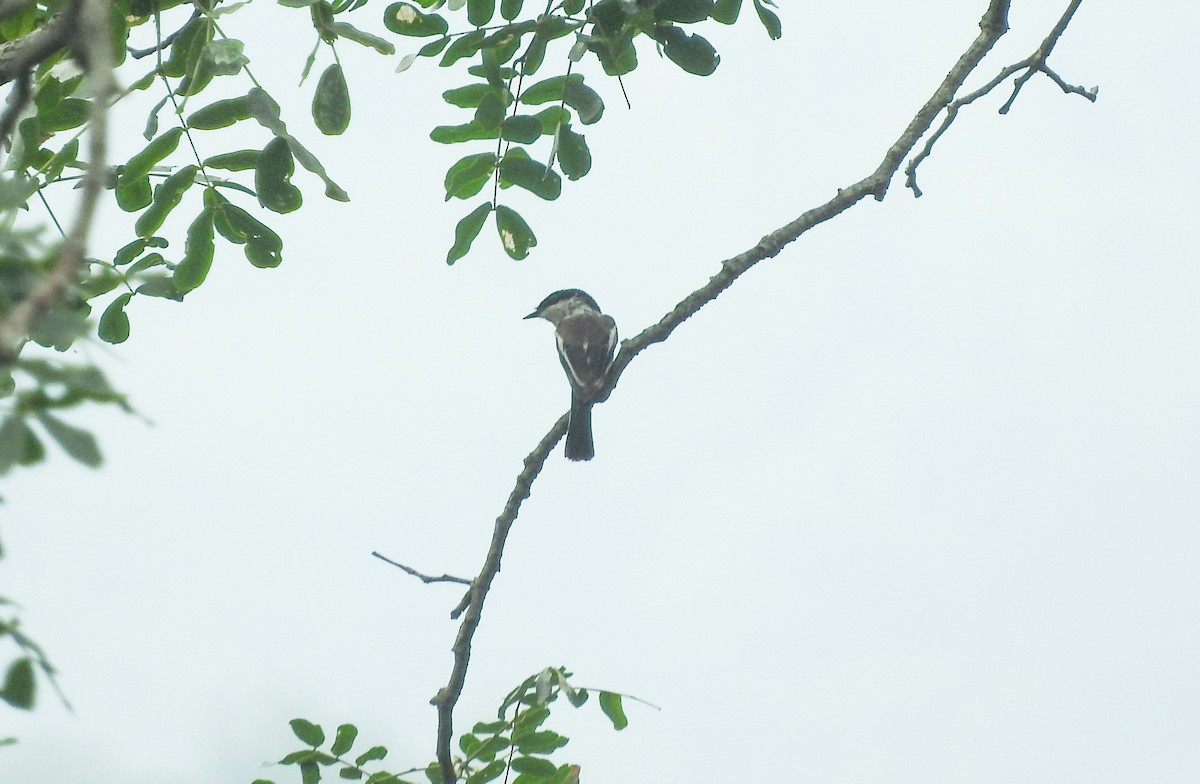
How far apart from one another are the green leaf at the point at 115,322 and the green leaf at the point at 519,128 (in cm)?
157

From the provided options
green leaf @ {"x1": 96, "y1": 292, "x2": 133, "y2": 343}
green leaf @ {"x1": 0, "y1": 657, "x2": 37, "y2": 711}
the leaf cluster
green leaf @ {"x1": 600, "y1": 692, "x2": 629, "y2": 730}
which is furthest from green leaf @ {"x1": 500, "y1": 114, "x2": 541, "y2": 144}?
green leaf @ {"x1": 0, "y1": 657, "x2": 37, "y2": 711}

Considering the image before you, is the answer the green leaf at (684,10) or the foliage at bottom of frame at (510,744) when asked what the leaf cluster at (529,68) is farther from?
the foliage at bottom of frame at (510,744)

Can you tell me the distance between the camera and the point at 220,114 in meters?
3.98

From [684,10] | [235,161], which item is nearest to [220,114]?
[235,161]

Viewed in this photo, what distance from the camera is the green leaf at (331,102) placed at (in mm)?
3648

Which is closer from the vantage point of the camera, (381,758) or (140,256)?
(381,758)

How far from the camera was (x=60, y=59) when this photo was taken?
3.93 metres

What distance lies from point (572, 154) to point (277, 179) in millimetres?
1038

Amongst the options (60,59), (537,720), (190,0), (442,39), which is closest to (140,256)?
(60,59)

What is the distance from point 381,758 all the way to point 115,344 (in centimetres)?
186

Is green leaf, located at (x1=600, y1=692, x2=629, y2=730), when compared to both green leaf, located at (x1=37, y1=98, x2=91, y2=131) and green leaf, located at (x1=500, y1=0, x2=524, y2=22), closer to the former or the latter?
green leaf, located at (x1=500, y1=0, x2=524, y2=22)

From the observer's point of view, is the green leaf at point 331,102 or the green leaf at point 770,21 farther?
the green leaf at point 770,21

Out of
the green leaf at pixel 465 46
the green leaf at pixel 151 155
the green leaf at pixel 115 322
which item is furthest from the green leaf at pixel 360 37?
the green leaf at pixel 115 322

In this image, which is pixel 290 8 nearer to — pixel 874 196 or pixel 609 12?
pixel 609 12
